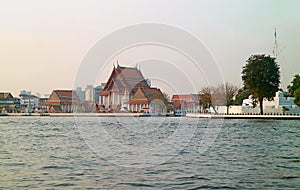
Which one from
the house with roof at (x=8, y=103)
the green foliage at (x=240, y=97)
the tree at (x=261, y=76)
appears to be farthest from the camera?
the house with roof at (x=8, y=103)

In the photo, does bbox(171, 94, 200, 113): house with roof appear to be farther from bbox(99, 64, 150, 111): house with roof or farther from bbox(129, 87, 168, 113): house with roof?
bbox(99, 64, 150, 111): house with roof

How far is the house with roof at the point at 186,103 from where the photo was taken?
92062 mm

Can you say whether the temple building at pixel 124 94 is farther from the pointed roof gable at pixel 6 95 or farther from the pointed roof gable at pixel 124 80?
the pointed roof gable at pixel 6 95

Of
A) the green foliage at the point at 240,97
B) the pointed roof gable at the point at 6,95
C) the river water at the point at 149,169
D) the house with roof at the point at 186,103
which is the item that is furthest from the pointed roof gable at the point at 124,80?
the river water at the point at 149,169

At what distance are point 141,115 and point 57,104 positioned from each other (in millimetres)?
31231

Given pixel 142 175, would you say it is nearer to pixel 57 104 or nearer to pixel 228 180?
pixel 228 180

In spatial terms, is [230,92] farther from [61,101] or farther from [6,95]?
[6,95]

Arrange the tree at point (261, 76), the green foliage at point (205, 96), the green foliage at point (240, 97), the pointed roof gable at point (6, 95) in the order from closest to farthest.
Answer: the tree at point (261, 76) < the green foliage at point (205, 96) < the green foliage at point (240, 97) < the pointed roof gable at point (6, 95)

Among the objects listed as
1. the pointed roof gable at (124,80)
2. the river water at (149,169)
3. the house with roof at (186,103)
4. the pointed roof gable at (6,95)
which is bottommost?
the river water at (149,169)

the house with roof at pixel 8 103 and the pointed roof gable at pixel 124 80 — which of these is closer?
the pointed roof gable at pixel 124 80

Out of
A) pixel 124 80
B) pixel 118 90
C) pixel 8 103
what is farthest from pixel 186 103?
pixel 8 103

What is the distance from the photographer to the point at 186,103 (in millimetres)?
100688

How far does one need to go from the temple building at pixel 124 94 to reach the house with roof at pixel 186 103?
3.27 m

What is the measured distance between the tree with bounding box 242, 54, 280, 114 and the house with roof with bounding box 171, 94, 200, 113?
26.2 metres
